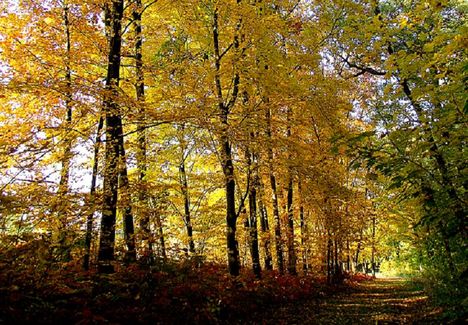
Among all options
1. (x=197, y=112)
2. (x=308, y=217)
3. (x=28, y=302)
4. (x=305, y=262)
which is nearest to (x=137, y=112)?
(x=197, y=112)

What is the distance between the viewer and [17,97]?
1059 cm

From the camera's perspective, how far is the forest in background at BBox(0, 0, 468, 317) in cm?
567

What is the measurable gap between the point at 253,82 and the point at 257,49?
3.12 ft

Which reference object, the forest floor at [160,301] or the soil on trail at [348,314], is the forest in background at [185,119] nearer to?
the forest floor at [160,301]

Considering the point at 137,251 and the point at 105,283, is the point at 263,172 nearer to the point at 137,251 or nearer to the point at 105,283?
the point at 137,251

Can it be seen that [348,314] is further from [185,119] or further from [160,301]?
[185,119]

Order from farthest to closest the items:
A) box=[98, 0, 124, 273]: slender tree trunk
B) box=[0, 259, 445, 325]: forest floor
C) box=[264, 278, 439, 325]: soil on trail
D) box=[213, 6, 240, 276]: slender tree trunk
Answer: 1. box=[213, 6, 240, 276]: slender tree trunk
2. box=[264, 278, 439, 325]: soil on trail
3. box=[98, 0, 124, 273]: slender tree trunk
4. box=[0, 259, 445, 325]: forest floor

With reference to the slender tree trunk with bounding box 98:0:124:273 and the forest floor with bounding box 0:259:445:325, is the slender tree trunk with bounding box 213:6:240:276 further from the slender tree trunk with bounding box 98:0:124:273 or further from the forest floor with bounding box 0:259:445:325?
the slender tree trunk with bounding box 98:0:124:273

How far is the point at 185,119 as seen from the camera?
27.2ft

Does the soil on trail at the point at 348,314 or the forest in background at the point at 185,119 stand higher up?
the forest in background at the point at 185,119

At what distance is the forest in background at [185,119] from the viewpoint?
567 cm

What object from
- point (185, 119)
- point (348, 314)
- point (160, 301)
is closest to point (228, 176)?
point (185, 119)

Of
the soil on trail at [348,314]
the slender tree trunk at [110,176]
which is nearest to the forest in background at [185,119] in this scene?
the slender tree trunk at [110,176]

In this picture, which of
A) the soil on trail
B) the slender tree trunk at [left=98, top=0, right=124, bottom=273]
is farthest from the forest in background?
the soil on trail
